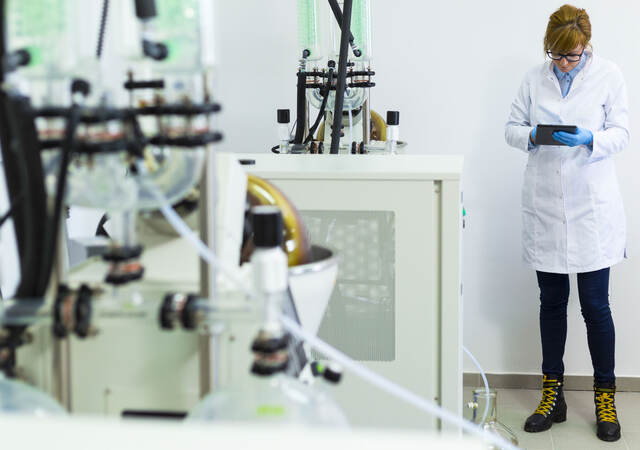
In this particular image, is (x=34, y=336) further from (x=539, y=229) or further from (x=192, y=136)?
(x=539, y=229)

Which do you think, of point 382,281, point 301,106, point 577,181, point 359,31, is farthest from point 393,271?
point 577,181

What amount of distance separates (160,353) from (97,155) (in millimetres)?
217

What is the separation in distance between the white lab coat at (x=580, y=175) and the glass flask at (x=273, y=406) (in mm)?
2138

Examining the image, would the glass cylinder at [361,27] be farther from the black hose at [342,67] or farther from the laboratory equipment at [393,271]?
the laboratory equipment at [393,271]

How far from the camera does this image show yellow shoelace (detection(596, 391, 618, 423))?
8.98ft

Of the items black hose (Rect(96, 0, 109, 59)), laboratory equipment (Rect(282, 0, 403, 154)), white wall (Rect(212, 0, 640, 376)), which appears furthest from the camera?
white wall (Rect(212, 0, 640, 376))

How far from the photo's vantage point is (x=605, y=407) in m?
2.76

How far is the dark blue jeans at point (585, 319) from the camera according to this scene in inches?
107

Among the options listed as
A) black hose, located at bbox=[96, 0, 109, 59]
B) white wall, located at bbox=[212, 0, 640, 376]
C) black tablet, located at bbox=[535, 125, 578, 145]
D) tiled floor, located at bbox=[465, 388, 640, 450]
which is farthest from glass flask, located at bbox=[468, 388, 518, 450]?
black hose, located at bbox=[96, 0, 109, 59]

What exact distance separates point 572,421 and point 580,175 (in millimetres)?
892

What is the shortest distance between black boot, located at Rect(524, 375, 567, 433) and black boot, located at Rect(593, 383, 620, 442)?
124mm

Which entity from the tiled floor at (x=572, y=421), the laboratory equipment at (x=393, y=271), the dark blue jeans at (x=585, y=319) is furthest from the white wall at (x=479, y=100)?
the laboratory equipment at (x=393, y=271)

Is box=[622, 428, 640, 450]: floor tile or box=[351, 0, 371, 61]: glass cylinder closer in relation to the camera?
box=[351, 0, 371, 61]: glass cylinder

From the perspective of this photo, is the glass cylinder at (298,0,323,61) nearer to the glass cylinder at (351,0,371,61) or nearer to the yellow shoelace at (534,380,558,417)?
the glass cylinder at (351,0,371,61)
